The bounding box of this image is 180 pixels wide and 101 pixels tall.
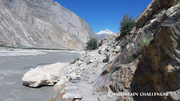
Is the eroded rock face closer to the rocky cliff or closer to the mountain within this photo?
the rocky cliff

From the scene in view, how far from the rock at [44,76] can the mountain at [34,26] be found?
3683cm

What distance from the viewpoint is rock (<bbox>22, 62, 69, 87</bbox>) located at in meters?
7.09

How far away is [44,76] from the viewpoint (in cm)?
738

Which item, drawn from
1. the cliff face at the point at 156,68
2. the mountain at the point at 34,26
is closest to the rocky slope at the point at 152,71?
the cliff face at the point at 156,68

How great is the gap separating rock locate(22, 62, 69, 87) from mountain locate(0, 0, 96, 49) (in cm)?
3683

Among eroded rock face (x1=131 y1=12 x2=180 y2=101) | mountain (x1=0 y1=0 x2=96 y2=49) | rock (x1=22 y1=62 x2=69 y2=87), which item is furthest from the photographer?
mountain (x1=0 y1=0 x2=96 y2=49)

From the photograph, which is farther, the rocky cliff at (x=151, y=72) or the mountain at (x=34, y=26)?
the mountain at (x=34, y=26)

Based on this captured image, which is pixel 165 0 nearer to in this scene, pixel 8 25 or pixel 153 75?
pixel 153 75

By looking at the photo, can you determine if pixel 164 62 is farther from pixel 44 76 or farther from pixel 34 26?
pixel 34 26

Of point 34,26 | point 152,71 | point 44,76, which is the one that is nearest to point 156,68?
point 152,71

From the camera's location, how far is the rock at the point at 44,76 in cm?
709

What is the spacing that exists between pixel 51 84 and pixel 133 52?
5774mm

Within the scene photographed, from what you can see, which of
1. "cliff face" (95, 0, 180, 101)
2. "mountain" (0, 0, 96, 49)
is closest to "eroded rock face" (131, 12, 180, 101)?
"cliff face" (95, 0, 180, 101)

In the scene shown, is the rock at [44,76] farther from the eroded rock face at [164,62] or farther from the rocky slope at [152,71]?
the eroded rock face at [164,62]
